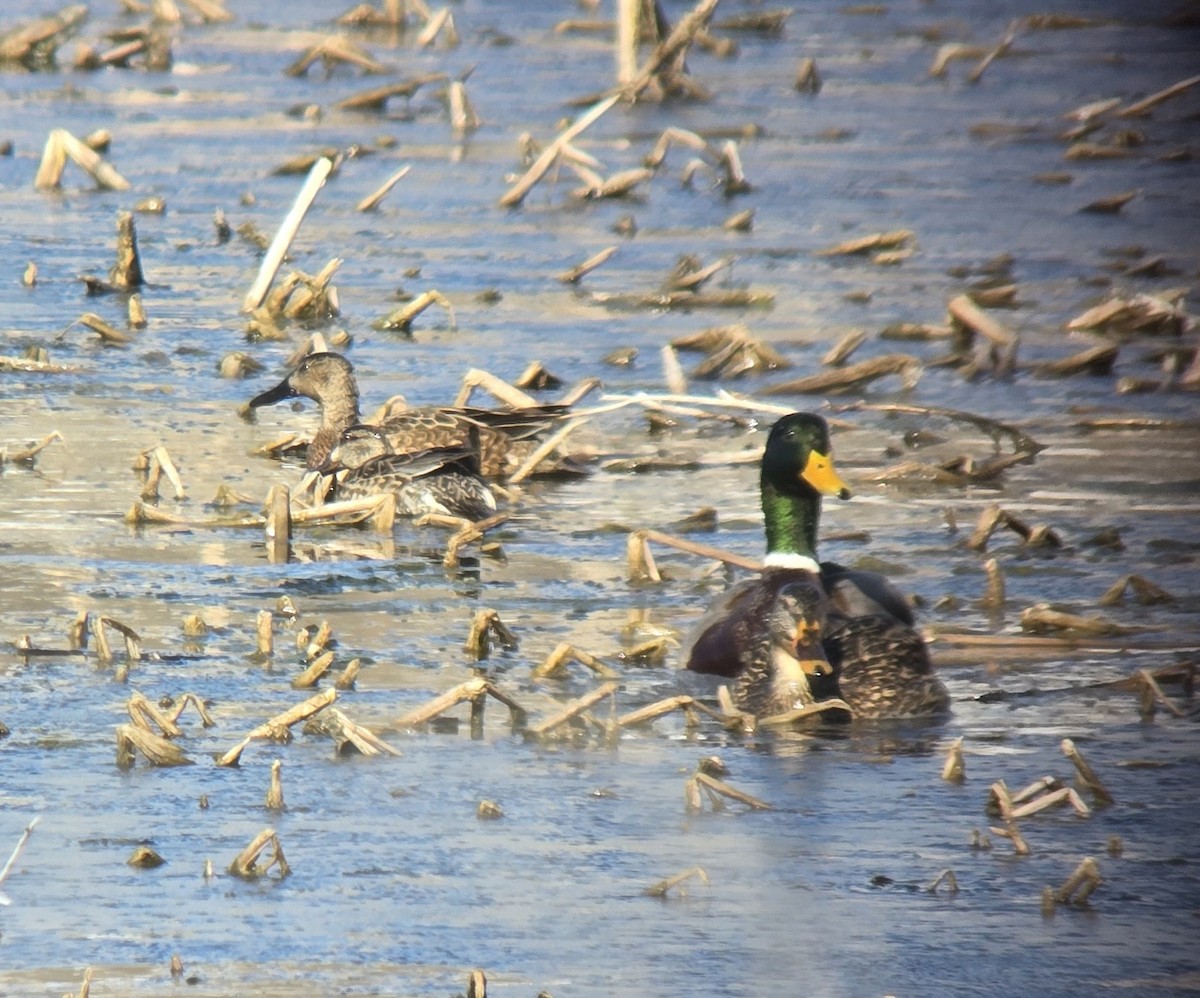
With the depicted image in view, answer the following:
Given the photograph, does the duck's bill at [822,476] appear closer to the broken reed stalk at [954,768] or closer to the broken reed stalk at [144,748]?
the broken reed stalk at [954,768]

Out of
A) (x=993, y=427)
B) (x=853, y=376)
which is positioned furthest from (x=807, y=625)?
(x=853, y=376)

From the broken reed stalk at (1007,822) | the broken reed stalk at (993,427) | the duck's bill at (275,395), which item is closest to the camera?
the broken reed stalk at (1007,822)

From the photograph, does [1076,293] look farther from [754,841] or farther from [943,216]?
[754,841]

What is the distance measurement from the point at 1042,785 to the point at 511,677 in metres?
1.91

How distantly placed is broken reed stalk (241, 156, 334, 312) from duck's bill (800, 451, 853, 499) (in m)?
5.03

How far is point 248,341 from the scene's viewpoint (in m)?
13.4

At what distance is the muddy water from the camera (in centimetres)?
586

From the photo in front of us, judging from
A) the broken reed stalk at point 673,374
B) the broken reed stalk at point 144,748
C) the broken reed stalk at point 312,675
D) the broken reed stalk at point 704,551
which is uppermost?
the broken reed stalk at point 673,374

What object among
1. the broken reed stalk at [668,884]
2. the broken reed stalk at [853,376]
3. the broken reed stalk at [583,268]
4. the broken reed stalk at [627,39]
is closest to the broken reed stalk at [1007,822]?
the broken reed stalk at [668,884]

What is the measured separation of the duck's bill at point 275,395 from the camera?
37.3ft

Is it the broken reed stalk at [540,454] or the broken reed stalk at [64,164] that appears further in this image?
the broken reed stalk at [64,164]

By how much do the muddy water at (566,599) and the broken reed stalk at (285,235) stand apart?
0.67 ft

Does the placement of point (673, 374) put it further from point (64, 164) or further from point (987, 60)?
point (987, 60)

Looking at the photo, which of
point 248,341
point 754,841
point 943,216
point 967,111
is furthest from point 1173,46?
point 754,841
